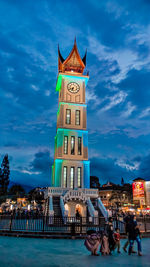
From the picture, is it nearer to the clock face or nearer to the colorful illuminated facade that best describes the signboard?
the colorful illuminated facade

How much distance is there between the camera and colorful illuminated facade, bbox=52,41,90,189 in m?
37.4

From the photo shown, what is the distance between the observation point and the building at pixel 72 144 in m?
32.5

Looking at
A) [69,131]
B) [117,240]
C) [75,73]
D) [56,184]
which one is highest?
[75,73]

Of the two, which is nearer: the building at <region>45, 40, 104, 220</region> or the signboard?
the building at <region>45, 40, 104, 220</region>

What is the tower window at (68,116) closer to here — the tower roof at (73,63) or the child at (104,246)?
the tower roof at (73,63)

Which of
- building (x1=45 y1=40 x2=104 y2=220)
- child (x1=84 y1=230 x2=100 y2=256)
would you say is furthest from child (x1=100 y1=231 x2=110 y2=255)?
building (x1=45 y1=40 x2=104 y2=220)

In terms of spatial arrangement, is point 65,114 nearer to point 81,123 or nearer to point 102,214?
point 81,123

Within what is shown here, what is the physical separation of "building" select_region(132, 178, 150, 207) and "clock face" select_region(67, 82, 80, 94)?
99.8ft

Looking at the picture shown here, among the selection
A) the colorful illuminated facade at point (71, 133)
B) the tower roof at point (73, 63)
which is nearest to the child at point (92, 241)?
the colorful illuminated facade at point (71, 133)

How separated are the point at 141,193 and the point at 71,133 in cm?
2832

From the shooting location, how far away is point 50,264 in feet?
23.5

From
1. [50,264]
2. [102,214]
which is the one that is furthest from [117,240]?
[102,214]

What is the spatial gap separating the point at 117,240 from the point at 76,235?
603cm

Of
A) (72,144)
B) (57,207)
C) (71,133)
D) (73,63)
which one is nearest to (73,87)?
(73,63)
